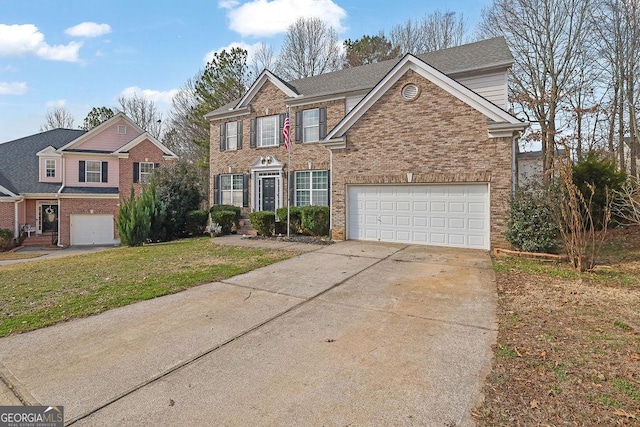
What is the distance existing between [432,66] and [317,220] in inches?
275

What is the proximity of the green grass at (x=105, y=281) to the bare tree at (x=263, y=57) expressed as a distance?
23.4 m

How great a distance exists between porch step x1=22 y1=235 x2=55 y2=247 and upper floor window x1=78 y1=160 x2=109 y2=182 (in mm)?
4704

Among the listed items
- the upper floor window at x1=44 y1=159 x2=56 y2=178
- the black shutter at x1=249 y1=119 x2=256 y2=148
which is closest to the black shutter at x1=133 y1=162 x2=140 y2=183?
the upper floor window at x1=44 y1=159 x2=56 y2=178

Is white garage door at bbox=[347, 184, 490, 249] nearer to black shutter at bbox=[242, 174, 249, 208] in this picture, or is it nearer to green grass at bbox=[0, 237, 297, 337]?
green grass at bbox=[0, 237, 297, 337]

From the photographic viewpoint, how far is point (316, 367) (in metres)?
3.39

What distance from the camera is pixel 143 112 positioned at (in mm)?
38062

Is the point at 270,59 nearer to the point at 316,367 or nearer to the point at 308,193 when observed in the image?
the point at 308,193

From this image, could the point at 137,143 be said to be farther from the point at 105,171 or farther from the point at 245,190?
the point at 245,190

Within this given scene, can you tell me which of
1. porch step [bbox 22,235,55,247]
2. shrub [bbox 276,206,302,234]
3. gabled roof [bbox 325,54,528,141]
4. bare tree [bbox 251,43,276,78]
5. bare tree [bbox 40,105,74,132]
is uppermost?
bare tree [bbox 251,43,276,78]

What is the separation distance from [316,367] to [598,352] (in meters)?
3.11

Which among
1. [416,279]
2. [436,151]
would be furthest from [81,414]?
[436,151]

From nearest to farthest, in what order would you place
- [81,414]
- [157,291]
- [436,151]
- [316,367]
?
[81,414] → [316,367] → [157,291] → [436,151]

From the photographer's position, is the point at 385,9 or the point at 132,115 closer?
the point at 385,9

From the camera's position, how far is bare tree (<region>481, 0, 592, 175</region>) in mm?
16859
